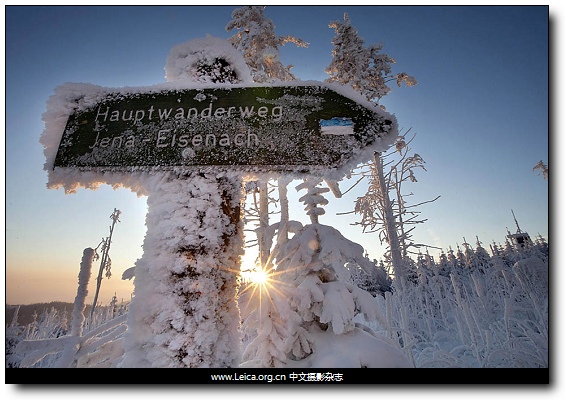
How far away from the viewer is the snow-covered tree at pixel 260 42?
8.73 meters

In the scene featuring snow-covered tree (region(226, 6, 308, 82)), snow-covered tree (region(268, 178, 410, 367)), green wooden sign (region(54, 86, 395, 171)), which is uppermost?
snow-covered tree (region(226, 6, 308, 82))

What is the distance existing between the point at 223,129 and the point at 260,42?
8.88 metres

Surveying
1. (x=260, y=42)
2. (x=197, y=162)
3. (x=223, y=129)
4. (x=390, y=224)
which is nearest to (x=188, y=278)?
(x=197, y=162)

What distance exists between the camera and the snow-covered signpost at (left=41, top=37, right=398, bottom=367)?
42.3 inches

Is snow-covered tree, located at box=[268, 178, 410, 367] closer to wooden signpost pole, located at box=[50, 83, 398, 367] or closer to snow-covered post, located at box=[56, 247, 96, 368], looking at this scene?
wooden signpost pole, located at box=[50, 83, 398, 367]

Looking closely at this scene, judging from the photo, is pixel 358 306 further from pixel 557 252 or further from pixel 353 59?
pixel 353 59

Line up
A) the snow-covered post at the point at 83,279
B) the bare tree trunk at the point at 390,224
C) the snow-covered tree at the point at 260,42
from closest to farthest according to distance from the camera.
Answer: the snow-covered post at the point at 83,279 < the snow-covered tree at the point at 260,42 < the bare tree trunk at the point at 390,224

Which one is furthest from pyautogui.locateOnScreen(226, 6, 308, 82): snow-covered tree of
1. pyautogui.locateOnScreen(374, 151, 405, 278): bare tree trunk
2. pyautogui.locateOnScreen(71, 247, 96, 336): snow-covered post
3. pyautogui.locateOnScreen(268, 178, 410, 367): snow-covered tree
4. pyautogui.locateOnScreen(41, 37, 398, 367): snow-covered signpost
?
pyautogui.locateOnScreen(71, 247, 96, 336): snow-covered post

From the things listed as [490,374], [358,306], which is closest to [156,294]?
[358,306]

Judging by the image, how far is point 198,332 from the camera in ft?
3.44

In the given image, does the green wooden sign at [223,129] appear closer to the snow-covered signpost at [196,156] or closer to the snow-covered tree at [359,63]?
the snow-covered signpost at [196,156]

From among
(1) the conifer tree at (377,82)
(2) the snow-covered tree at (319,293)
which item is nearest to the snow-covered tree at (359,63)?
(1) the conifer tree at (377,82)

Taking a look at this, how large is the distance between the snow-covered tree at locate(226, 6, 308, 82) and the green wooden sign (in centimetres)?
787

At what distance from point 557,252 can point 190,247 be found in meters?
2.89
